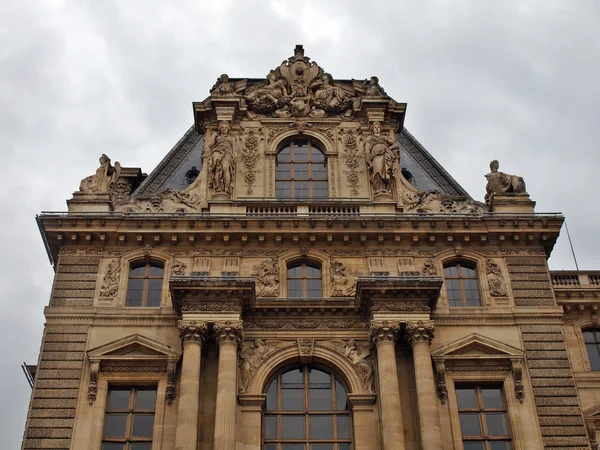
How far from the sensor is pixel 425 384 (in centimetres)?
2522

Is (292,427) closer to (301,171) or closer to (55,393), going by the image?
(55,393)

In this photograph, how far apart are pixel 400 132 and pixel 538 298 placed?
1095 cm

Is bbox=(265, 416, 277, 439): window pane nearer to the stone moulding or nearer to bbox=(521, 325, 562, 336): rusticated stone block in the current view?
the stone moulding

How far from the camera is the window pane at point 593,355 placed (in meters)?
30.1

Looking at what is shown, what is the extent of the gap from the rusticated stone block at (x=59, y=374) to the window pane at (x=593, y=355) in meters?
18.2

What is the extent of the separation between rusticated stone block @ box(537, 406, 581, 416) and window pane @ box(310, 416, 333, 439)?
6.59m

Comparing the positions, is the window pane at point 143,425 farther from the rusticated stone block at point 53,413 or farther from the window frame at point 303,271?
the window frame at point 303,271

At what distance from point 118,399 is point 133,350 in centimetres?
162

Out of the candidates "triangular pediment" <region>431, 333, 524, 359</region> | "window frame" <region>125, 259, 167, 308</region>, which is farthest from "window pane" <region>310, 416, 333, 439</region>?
"window frame" <region>125, 259, 167, 308</region>

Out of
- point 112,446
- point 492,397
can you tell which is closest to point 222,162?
point 112,446

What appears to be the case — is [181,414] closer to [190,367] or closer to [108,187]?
[190,367]

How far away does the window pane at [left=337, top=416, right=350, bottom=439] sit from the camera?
1021 inches

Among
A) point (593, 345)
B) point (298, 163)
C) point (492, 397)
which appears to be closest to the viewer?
point (492, 397)

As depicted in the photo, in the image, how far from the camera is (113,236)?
29.2 metres
